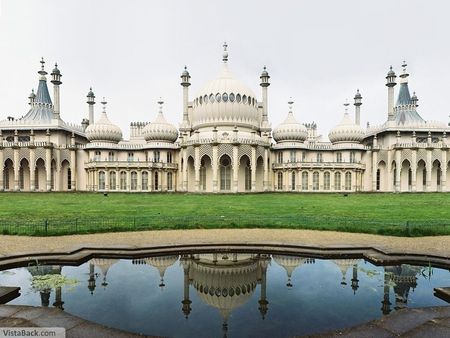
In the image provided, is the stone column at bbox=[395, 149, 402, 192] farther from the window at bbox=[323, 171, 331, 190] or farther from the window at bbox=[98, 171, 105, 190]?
the window at bbox=[98, 171, 105, 190]

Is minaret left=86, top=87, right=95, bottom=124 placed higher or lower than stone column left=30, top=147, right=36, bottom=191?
higher

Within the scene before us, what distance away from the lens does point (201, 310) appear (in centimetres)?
644

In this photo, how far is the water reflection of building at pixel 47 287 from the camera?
6842mm

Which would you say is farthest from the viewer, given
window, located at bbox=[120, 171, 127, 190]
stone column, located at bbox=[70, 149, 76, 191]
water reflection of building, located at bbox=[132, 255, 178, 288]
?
stone column, located at bbox=[70, 149, 76, 191]

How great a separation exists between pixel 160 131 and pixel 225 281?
4836 cm

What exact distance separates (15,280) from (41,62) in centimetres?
6833

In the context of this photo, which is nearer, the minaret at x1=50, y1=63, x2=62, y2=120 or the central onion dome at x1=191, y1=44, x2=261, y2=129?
the central onion dome at x1=191, y1=44, x2=261, y2=129

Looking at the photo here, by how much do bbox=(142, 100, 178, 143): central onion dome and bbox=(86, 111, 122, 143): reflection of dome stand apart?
17.7 ft

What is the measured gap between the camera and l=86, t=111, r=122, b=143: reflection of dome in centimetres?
5356

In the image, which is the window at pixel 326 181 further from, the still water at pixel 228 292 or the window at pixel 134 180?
the still water at pixel 228 292

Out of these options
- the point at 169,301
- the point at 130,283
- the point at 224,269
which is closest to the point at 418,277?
the point at 224,269

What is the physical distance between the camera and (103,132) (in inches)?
2106

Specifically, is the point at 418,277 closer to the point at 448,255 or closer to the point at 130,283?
the point at 448,255

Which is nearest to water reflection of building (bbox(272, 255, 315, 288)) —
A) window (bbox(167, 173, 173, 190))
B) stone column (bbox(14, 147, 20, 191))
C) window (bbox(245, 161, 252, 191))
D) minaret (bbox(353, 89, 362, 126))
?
window (bbox(245, 161, 252, 191))
